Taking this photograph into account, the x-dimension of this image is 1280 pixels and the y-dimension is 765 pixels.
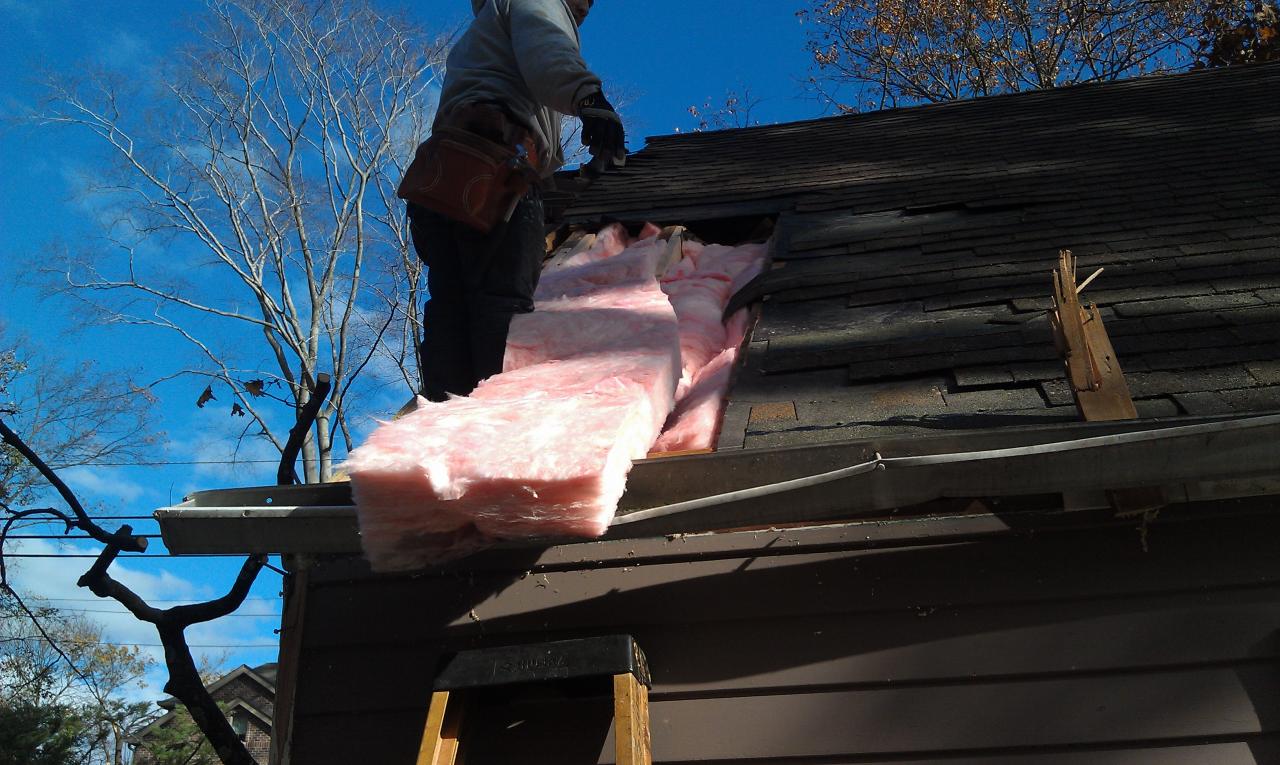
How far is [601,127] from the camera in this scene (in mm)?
2809

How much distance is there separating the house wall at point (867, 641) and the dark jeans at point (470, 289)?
93 cm

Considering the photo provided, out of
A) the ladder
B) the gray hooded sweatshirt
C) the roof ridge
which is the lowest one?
the ladder

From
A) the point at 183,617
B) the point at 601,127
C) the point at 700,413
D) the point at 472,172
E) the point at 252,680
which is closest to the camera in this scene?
the point at 700,413

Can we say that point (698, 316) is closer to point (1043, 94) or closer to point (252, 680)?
point (1043, 94)

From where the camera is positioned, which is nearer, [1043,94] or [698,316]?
[698,316]

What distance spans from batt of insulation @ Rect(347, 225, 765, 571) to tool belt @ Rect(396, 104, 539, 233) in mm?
393

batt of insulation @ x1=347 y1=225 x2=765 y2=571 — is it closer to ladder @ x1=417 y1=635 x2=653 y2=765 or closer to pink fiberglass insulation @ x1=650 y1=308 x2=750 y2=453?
pink fiberglass insulation @ x1=650 y1=308 x2=750 y2=453

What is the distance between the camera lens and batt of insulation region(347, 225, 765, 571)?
1.84 metres

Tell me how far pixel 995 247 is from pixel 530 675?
2.70 meters

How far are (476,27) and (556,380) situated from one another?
1579mm

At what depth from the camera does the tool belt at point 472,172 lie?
3.02 metres

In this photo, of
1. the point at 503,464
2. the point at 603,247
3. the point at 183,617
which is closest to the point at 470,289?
the point at 603,247

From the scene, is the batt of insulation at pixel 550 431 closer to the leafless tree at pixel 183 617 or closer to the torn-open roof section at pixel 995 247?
the torn-open roof section at pixel 995 247

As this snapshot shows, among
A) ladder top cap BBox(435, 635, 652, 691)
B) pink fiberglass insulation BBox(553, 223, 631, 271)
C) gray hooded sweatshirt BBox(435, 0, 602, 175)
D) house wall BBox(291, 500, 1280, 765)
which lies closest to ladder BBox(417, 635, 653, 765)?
ladder top cap BBox(435, 635, 652, 691)
